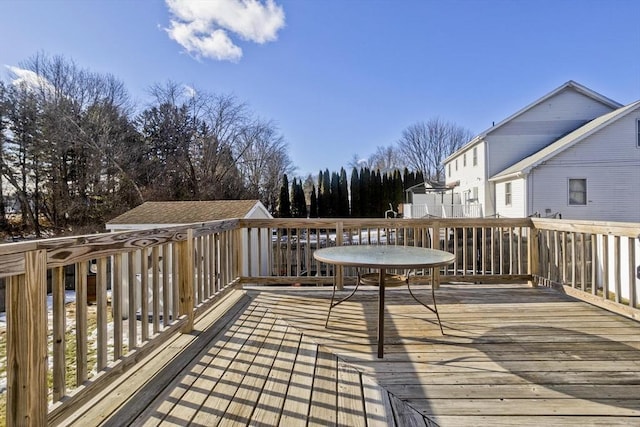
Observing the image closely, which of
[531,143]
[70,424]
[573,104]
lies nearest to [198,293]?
[70,424]

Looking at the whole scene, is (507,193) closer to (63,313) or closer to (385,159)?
(63,313)

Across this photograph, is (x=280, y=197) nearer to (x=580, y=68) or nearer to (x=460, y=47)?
(x=460, y=47)

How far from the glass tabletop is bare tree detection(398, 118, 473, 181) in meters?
32.3

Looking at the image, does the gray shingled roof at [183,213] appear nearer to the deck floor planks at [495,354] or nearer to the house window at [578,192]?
the deck floor planks at [495,354]

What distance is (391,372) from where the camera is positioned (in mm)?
2041

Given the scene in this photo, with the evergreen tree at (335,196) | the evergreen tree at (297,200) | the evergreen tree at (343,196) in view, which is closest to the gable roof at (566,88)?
the evergreen tree at (343,196)

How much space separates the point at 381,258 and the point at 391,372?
74cm

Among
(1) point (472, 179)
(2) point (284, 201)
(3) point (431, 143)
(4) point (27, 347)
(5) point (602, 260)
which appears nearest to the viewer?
(4) point (27, 347)

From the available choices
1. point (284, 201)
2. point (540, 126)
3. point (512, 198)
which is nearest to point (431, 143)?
point (284, 201)

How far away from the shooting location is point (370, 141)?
3609 cm

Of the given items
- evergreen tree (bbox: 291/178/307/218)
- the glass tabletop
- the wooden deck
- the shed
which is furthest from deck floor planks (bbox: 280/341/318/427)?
evergreen tree (bbox: 291/178/307/218)

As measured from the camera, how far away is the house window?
12383 millimetres

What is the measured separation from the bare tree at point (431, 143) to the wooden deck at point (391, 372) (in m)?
32.1

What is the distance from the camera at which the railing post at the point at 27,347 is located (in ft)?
4.10
